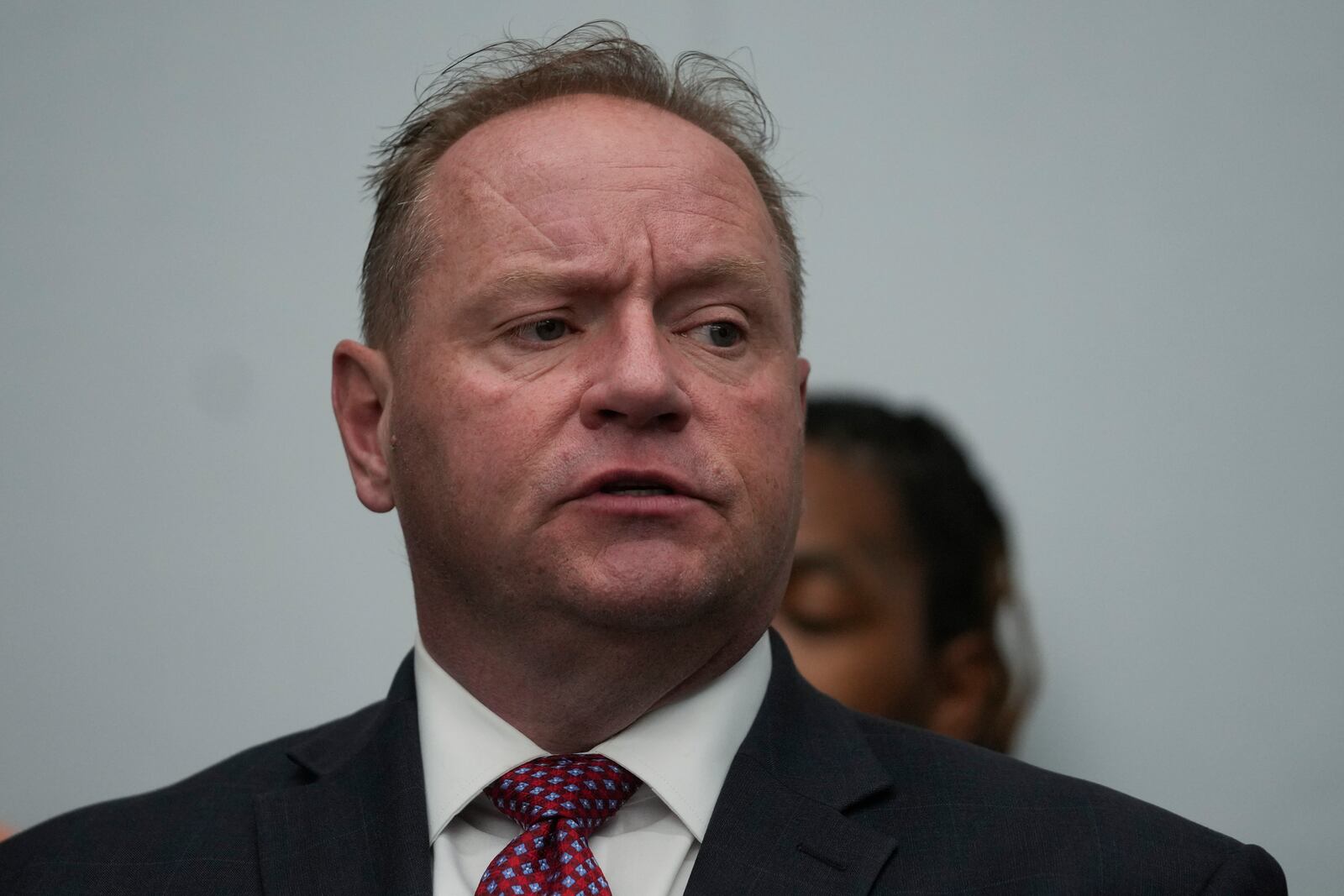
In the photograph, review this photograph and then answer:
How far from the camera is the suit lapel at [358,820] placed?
1.88 metres

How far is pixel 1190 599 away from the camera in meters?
2.91

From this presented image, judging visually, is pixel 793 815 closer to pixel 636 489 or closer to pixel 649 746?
pixel 649 746

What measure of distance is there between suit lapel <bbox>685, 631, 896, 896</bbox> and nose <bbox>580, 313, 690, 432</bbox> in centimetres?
44

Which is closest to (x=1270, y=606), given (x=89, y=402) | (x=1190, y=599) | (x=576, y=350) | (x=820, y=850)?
(x=1190, y=599)

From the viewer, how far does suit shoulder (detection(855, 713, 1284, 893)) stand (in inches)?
70.7

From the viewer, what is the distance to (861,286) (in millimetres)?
3094

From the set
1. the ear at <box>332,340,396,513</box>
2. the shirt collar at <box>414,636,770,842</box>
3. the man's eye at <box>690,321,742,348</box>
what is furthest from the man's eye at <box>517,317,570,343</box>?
the shirt collar at <box>414,636,770,842</box>

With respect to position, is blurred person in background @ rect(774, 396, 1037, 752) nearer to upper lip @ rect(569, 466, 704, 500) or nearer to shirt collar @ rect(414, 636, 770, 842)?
shirt collar @ rect(414, 636, 770, 842)

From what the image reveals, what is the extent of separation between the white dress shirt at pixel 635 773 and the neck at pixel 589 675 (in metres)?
0.02

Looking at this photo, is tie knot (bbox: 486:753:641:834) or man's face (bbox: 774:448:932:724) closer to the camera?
tie knot (bbox: 486:753:641:834)

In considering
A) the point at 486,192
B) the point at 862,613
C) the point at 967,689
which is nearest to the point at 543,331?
the point at 486,192

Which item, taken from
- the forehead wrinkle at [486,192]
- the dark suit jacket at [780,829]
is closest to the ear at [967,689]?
the dark suit jacket at [780,829]

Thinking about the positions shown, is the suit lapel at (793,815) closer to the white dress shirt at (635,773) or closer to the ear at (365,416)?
the white dress shirt at (635,773)

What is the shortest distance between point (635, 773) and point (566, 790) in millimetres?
89
